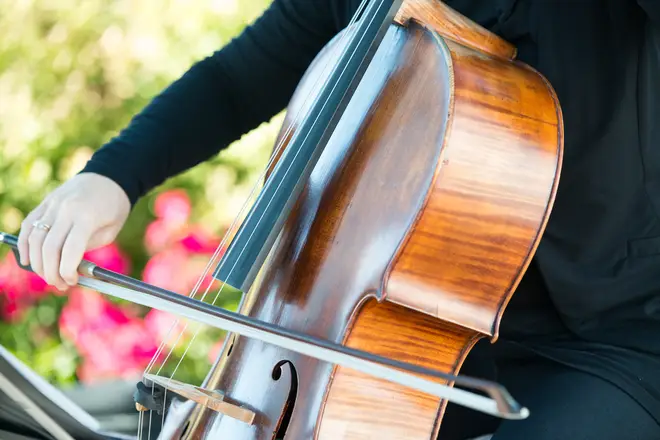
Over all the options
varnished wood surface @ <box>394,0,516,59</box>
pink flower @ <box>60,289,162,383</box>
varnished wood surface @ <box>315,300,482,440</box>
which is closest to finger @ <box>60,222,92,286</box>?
varnished wood surface @ <box>315,300,482,440</box>

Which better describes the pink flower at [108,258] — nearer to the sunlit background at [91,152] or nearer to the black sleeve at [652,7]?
the sunlit background at [91,152]

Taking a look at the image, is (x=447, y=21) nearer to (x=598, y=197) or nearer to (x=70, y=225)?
(x=598, y=197)

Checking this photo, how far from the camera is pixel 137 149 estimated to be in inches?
39.6

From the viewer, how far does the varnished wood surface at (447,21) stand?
0.84 metres

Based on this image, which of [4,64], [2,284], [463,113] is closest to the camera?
[463,113]

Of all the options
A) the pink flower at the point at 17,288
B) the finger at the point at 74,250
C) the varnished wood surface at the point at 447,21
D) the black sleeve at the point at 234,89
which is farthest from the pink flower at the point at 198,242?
the varnished wood surface at the point at 447,21

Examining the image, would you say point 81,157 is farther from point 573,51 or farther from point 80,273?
point 573,51

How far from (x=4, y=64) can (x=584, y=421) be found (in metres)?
1.71

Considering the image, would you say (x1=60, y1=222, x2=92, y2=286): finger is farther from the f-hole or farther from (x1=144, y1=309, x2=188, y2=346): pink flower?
(x1=144, y1=309, x2=188, y2=346): pink flower

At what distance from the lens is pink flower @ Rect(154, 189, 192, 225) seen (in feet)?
6.00

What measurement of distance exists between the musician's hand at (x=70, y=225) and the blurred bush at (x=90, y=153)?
0.83 metres

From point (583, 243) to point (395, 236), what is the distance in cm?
22

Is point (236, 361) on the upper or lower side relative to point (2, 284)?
upper

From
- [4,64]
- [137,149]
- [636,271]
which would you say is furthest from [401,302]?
[4,64]
